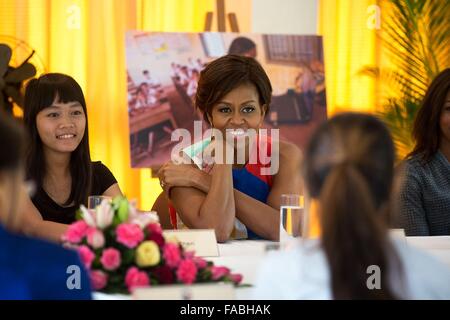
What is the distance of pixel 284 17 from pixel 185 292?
4494 mm

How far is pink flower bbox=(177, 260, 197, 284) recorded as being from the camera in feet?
5.98

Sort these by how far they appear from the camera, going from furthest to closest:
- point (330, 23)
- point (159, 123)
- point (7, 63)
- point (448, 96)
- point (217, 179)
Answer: point (330, 23), point (159, 123), point (7, 63), point (448, 96), point (217, 179)

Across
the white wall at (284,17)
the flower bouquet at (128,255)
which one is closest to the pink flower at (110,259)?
the flower bouquet at (128,255)

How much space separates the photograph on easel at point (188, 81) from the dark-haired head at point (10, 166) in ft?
13.2

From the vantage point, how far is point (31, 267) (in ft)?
4.13

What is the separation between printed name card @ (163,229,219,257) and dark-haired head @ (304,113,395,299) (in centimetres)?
112

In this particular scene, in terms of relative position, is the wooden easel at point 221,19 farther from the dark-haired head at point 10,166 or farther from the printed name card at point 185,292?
the dark-haired head at point 10,166

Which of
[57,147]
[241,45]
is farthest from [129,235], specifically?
[241,45]

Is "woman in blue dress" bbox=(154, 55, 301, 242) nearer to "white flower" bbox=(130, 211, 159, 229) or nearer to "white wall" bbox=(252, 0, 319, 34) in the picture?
"white flower" bbox=(130, 211, 159, 229)
